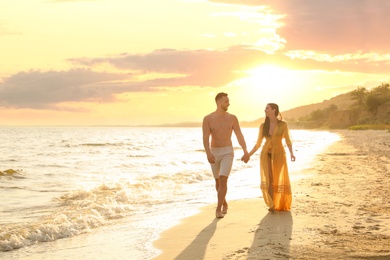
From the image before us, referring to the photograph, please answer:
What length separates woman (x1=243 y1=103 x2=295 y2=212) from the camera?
31.6 feet

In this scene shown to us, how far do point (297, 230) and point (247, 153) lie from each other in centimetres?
192

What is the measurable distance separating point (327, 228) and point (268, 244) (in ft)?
4.54

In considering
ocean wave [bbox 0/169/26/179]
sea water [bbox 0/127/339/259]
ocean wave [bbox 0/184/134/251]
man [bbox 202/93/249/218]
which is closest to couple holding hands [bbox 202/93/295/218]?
man [bbox 202/93/249/218]

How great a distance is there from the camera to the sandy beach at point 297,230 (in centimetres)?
630

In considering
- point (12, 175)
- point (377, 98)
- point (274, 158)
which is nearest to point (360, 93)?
point (377, 98)

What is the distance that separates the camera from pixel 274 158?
976cm

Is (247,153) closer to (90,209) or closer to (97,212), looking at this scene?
(97,212)

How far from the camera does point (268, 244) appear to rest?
6.70 metres

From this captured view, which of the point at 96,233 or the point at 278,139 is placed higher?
the point at 278,139

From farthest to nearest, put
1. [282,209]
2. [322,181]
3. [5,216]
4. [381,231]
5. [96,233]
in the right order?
[322,181] → [5,216] → [282,209] → [96,233] → [381,231]

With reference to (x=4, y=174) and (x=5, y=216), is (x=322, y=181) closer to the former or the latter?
(x=5, y=216)

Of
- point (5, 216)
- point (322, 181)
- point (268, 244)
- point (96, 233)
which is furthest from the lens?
point (322, 181)

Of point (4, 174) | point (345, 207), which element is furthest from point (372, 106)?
point (345, 207)

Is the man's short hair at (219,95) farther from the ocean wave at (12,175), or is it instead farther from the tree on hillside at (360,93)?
the tree on hillside at (360,93)
